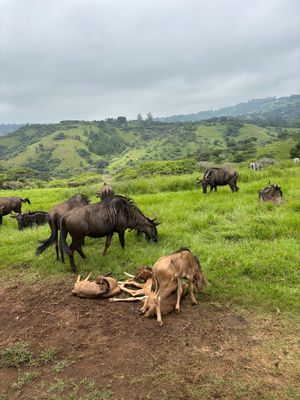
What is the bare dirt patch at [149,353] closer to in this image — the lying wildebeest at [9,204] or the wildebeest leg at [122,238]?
the wildebeest leg at [122,238]

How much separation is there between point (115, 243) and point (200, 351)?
5633mm

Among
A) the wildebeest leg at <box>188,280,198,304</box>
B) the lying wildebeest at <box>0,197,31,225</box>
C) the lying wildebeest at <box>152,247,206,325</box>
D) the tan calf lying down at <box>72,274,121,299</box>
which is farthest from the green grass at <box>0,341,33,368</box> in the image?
the lying wildebeest at <box>0,197,31,225</box>

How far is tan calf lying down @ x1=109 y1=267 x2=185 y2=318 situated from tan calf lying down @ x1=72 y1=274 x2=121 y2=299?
0.59 ft

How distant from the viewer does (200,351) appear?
546 centimetres

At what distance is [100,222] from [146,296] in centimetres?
267

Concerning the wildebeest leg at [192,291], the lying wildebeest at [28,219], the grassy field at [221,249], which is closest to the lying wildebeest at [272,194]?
the grassy field at [221,249]

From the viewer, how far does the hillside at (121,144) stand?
449 ft

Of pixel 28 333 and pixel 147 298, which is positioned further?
pixel 147 298

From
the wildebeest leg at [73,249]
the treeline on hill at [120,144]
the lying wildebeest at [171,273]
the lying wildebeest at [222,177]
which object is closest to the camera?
the lying wildebeest at [171,273]

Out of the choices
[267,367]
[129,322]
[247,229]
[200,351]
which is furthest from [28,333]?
[247,229]

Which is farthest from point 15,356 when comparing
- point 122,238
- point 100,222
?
point 122,238

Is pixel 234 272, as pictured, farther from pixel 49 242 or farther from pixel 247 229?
pixel 49 242

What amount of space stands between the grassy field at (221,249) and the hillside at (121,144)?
111 meters

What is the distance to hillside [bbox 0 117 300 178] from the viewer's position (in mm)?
136875
